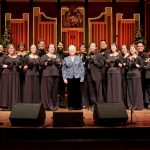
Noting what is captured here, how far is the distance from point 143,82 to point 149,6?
456cm

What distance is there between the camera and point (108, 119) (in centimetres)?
609

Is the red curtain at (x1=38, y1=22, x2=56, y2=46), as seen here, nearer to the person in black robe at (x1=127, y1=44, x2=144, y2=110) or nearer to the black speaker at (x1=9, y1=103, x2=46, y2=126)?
the person in black robe at (x1=127, y1=44, x2=144, y2=110)

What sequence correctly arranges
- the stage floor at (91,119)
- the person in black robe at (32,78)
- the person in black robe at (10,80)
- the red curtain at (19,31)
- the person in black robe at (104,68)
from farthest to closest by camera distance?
the red curtain at (19,31) → the person in black robe at (104,68) → the person in black robe at (10,80) → the person in black robe at (32,78) → the stage floor at (91,119)

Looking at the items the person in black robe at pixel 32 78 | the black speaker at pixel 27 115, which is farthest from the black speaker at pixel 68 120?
the person in black robe at pixel 32 78

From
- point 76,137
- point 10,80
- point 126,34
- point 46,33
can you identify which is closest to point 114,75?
point 10,80

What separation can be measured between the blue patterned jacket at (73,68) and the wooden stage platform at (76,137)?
2.84 metres

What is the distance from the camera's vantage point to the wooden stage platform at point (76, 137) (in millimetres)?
5230

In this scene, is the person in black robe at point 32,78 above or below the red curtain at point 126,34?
below

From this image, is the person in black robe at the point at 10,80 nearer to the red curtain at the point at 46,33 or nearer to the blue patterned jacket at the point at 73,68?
the blue patterned jacket at the point at 73,68

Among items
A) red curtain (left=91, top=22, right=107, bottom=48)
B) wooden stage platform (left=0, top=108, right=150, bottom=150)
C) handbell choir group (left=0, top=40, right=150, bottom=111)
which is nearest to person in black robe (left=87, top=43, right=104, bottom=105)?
handbell choir group (left=0, top=40, right=150, bottom=111)

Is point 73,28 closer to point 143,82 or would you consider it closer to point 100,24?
point 100,24

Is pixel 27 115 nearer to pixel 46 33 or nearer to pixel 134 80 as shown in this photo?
pixel 134 80

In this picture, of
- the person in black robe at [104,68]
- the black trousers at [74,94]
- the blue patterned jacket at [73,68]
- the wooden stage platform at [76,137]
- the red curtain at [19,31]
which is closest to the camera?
the wooden stage platform at [76,137]

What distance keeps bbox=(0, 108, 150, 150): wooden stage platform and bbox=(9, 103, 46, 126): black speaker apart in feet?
0.89
